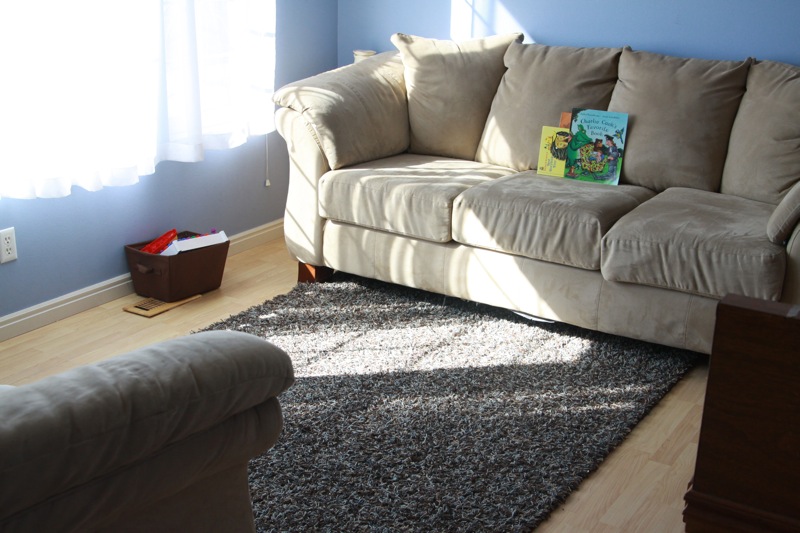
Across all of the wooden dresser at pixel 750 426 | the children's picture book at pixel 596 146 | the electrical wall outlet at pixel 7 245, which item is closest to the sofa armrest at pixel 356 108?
the children's picture book at pixel 596 146

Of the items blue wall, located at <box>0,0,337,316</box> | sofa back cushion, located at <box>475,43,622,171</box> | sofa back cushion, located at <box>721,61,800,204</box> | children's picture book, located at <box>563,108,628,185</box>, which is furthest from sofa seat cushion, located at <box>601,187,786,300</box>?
blue wall, located at <box>0,0,337,316</box>

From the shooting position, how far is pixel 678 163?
3283 millimetres

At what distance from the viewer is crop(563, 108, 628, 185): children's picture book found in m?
3.38

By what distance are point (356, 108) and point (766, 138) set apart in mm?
1534

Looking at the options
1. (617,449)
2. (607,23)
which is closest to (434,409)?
(617,449)

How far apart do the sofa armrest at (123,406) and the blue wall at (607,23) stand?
269cm

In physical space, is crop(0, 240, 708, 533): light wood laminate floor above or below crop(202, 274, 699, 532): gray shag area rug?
below

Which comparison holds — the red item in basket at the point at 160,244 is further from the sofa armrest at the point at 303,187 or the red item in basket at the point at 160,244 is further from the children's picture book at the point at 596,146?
the children's picture book at the point at 596,146

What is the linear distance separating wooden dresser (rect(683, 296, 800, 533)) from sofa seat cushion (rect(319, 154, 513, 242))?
1697mm

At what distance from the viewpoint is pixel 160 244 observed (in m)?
3.39

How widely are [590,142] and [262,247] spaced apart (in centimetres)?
158

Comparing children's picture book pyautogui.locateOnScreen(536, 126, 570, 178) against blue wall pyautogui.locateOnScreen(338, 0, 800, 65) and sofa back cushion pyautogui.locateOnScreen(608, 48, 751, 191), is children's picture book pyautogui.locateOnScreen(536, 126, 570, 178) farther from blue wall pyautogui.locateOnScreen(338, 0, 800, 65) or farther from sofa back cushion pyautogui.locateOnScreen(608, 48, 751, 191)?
blue wall pyautogui.locateOnScreen(338, 0, 800, 65)

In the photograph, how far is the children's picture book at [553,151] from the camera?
3.45 meters

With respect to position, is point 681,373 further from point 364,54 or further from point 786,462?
point 364,54
